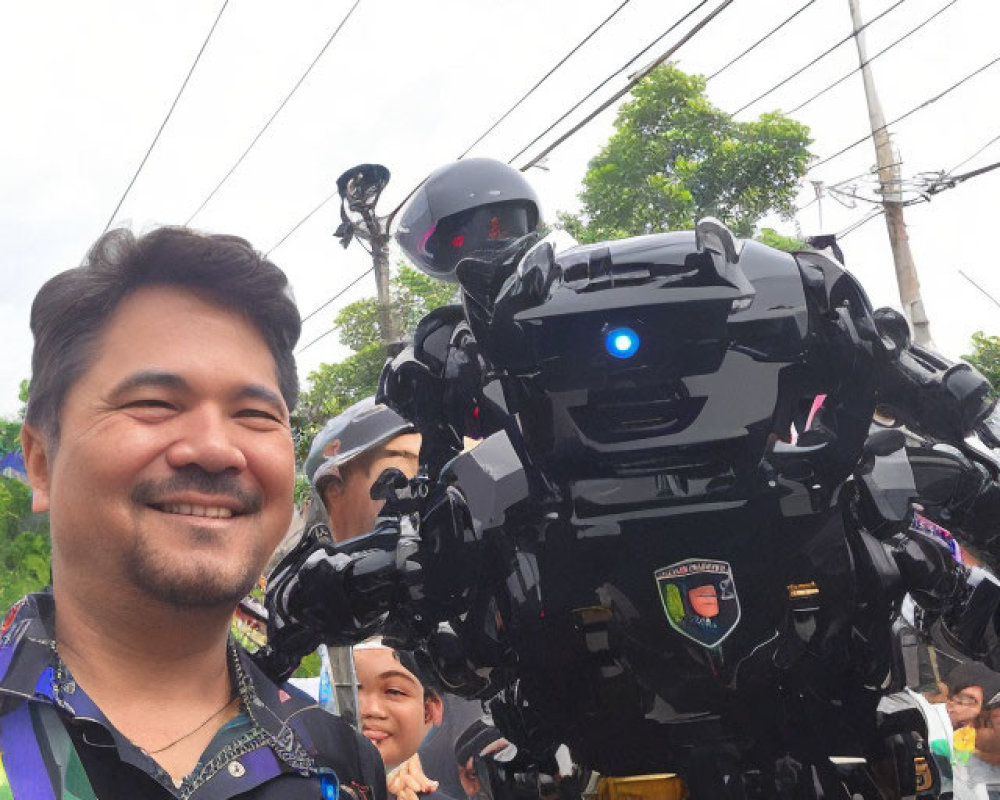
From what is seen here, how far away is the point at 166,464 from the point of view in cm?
136

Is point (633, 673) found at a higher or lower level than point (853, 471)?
lower

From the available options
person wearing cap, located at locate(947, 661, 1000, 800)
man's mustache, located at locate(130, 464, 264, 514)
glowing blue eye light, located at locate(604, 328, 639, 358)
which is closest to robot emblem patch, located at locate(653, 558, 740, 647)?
glowing blue eye light, located at locate(604, 328, 639, 358)

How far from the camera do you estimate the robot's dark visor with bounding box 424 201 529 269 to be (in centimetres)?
192

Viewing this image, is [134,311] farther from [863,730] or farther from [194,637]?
[863,730]

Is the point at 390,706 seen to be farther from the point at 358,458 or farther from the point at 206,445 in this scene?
the point at 206,445

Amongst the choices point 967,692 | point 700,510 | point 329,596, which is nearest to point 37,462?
point 329,596

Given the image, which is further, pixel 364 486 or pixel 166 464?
pixel 364 486

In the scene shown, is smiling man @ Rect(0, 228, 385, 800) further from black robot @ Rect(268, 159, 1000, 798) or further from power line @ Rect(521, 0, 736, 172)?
power line @ Rect(521, 0, 736, 172)

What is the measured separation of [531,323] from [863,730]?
0.84 metres

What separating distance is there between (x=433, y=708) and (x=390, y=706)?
21 centimetres

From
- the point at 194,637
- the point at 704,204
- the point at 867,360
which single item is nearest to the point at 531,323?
the point at 867,360

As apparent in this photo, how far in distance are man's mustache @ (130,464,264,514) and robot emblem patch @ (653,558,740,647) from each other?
0.63 m

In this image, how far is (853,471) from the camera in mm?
1594

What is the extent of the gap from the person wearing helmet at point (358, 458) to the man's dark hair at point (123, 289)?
1.33 metres
